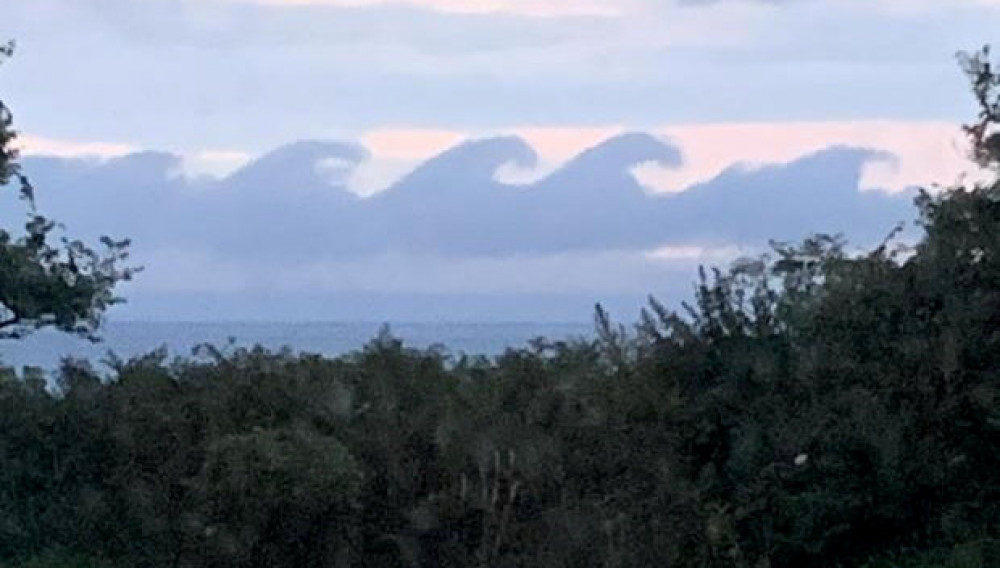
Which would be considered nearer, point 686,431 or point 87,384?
point 686,431

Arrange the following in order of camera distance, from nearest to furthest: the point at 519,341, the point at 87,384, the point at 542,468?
the point at 542,468 → the point at 519,341 → the point at 87,384

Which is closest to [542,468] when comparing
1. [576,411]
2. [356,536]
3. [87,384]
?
[576,411]

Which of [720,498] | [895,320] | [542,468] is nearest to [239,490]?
[542,468]

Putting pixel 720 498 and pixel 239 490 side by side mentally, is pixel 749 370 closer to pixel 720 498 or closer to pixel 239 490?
pixel 720 498

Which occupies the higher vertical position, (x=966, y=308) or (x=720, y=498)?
(x=966, y=308)

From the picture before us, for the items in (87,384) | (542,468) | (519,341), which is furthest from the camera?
(87,384)

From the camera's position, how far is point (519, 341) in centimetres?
1639

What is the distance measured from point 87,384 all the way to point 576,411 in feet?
15.2

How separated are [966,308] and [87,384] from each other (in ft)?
22.6

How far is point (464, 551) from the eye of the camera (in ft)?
49.6

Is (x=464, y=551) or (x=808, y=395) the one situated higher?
(x=808, y=395)

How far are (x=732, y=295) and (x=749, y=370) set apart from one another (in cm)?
58

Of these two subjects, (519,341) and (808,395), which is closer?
(808,395)

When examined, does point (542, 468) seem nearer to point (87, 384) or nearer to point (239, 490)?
point (239, 490)
